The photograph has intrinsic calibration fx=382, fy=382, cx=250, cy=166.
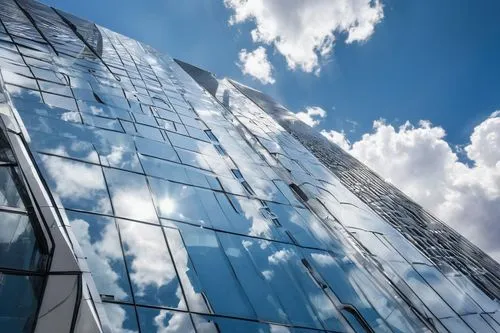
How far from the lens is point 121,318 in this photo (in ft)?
15.1

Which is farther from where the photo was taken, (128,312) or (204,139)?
(204,139)

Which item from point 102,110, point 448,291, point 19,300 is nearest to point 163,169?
point 102,110

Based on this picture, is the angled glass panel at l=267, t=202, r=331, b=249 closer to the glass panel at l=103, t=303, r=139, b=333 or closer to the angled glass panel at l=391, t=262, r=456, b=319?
the angled glass panel at l=391, t=262, r=456, b=319

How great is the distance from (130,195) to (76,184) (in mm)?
1020

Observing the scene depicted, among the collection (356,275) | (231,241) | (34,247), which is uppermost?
(356,275)

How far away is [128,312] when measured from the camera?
4.75m

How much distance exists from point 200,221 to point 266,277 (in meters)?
1.75

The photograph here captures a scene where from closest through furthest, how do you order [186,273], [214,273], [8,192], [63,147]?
1. [8,192]
2. [186,273]
3. [214,273]
4. [63,147]

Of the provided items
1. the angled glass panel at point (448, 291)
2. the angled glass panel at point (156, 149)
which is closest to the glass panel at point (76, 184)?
the angled glass panel at point (156, 149)

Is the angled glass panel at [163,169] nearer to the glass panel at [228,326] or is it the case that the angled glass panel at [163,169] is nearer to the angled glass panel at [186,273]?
the angled glass panel at [186,273]

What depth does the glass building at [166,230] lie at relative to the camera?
4688mm

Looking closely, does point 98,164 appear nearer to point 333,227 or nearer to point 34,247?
point 34,247

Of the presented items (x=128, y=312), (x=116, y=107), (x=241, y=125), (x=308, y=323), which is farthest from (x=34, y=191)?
(x=241, y=125)

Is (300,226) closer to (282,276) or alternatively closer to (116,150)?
(282,276)
